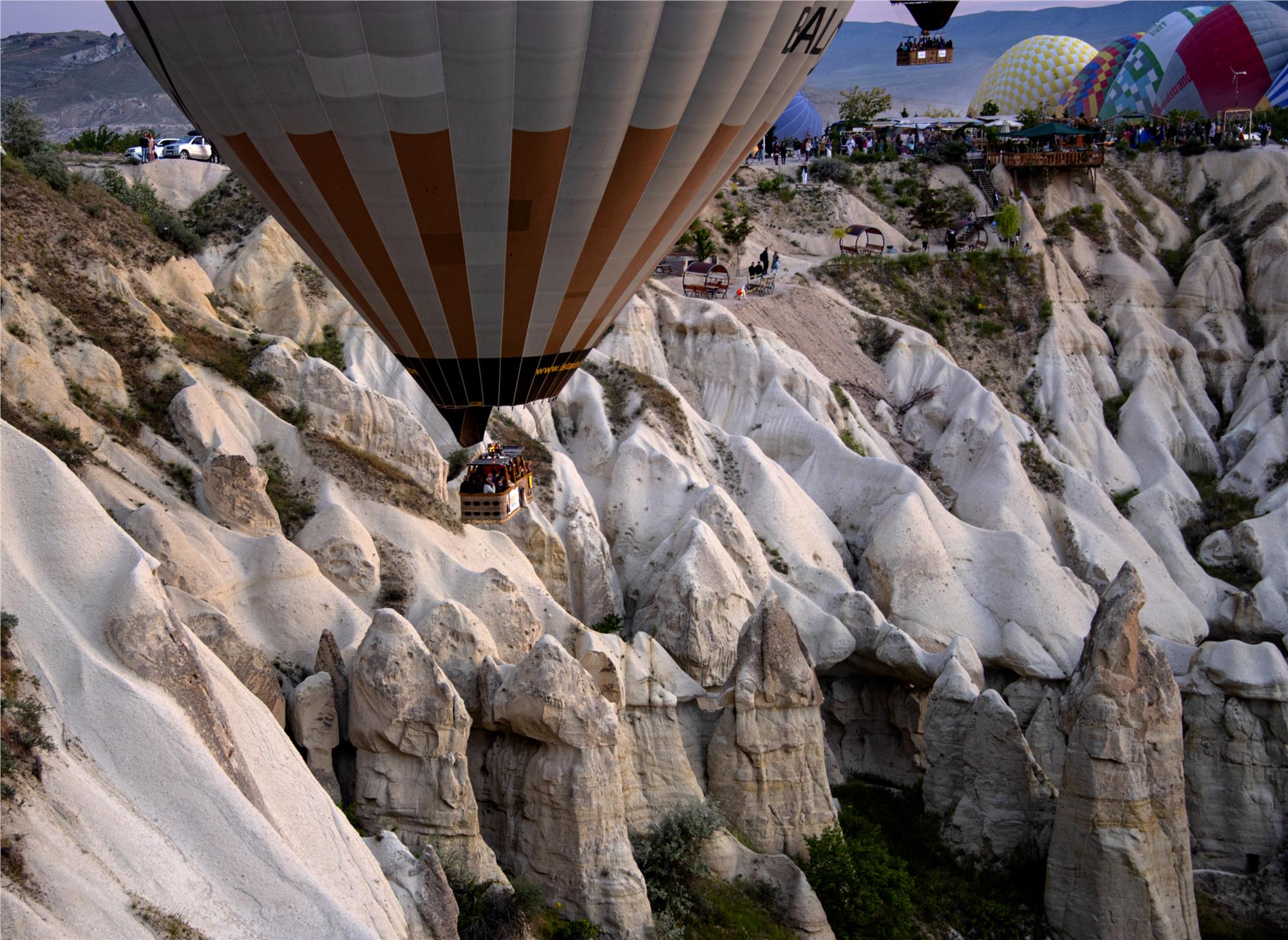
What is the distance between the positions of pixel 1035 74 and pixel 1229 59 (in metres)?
11.6

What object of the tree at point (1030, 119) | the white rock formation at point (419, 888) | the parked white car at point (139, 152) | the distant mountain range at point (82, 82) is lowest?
the white rock formation at point (419, 888)

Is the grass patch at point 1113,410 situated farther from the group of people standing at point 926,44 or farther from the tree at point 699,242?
the tree at point 699,242

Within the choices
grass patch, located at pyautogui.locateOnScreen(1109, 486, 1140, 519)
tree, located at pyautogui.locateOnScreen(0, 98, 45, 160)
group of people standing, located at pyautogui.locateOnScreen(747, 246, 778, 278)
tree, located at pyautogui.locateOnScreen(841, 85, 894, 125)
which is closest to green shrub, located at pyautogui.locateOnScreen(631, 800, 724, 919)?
tree, located at pyautogui.locateOnScreen(0, 98, 45, 160)

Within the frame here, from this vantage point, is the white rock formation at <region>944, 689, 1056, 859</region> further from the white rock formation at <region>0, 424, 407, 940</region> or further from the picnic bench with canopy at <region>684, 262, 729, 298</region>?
the picnic bench with canopy at <region>684, 262, 729, 298</region>

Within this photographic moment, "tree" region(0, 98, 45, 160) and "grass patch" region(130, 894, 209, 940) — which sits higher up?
"tree" region(0, 98, 45, 160)

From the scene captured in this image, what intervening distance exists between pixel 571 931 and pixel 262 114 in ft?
33.6

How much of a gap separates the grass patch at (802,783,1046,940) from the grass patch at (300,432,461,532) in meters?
8.07

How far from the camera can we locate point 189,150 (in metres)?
39.1

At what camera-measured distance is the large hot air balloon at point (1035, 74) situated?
2896 inches


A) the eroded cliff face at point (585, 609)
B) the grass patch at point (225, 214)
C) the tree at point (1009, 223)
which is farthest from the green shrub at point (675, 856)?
the tree at point (1009, 223)

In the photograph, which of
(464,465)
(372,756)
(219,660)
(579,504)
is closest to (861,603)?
(579,504)

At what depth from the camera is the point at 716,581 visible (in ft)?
85.8

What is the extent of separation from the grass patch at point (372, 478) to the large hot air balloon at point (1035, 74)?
54.3 meters

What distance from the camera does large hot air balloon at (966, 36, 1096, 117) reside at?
73.6 m
